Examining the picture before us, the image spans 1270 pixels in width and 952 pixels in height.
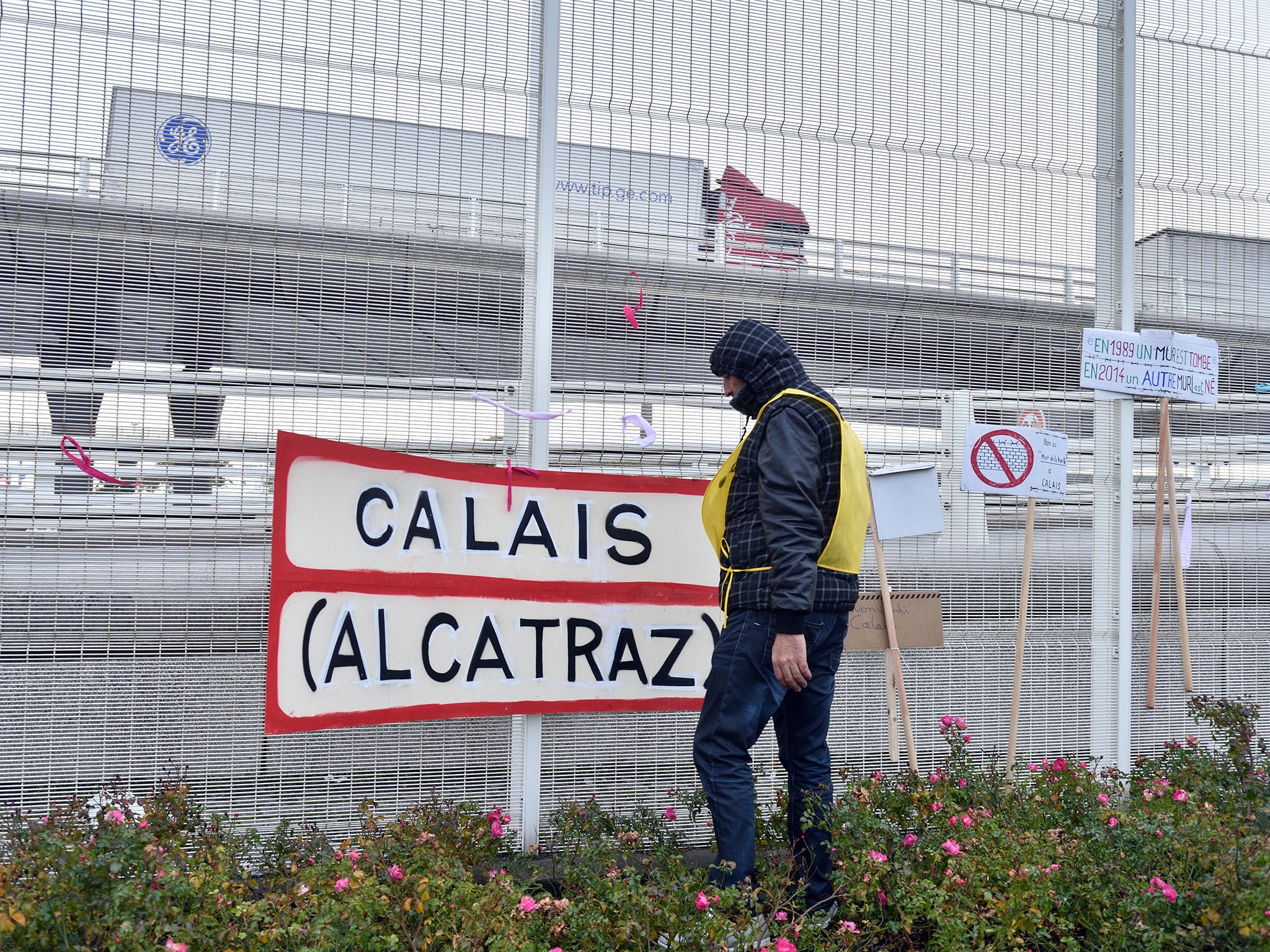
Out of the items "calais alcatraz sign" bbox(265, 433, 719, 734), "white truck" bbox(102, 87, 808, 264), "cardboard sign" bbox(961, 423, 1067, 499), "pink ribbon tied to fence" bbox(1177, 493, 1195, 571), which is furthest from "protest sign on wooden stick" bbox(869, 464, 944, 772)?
"pink ribbon tied to fence" bbox(1177, 493, 1195, 571)

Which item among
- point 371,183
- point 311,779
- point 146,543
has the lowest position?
point 311,779

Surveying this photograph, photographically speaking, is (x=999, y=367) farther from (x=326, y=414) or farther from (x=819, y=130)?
(x=326, y=414)

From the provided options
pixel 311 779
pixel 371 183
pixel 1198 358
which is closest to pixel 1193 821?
pixel 1198 358

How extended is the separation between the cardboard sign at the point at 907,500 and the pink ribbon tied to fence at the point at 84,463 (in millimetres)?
2933

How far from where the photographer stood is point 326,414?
3732 millimetres

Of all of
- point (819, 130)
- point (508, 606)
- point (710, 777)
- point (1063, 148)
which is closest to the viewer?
point (710, 777)

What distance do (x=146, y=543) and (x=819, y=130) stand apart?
322 cm

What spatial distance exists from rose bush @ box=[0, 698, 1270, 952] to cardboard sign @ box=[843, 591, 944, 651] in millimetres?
554

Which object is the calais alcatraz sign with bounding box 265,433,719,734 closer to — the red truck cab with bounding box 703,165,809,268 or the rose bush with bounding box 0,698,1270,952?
the rose bush with bounding box 0,698,1270,952

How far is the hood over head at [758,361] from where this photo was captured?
3162mm

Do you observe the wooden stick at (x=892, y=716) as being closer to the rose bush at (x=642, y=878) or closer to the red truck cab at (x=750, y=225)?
the rose bush at (x=642, y=878)

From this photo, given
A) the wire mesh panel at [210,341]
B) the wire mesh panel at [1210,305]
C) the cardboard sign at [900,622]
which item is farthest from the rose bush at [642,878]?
the wire mesh panel at [1210,305]

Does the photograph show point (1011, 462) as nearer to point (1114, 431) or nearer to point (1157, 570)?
point (1114, 431)

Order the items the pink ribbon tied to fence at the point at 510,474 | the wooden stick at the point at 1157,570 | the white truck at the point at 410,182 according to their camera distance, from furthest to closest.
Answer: the wooden stick at the point at 1157,570
the pink ribbon tied to fence at the point at 510,474
the white truck at the point at 410,182
